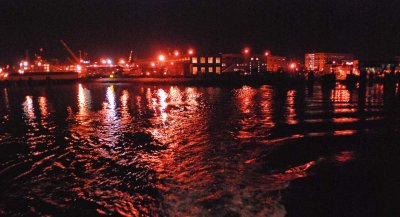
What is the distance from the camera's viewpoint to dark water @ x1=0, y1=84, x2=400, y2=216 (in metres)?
5.49

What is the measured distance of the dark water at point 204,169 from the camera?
18.0ft

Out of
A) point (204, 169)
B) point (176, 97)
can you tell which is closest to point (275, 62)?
point (176, 97)

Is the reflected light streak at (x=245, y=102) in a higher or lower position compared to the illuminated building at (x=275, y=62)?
lower

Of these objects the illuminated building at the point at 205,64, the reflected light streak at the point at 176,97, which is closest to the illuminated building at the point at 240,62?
the illuminated building at the point at 205,64

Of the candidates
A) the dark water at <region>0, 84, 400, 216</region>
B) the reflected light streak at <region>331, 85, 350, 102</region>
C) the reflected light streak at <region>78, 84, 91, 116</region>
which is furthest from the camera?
the reflected light streak at <region>331, 85, 350, 102</region>

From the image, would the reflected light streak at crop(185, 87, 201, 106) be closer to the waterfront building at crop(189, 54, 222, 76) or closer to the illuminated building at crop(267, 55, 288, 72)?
the waterfront building at crop(189, 54, 222, 76)

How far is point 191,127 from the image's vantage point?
12.7 metres

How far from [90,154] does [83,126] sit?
516 cm

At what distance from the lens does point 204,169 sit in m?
7.31

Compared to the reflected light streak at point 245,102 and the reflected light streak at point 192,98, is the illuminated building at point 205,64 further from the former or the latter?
the reflected light streak at point 245,102

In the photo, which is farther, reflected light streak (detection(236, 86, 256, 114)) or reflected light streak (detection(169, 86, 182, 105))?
reflected light streak (detection(169, 86, 182, 105))

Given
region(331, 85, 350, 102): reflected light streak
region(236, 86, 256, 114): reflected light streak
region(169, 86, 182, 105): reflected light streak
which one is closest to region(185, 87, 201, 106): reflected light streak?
region(169, 86, 182, 105): reflected light streak

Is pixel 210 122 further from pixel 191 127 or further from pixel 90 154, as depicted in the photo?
pixel 90 154

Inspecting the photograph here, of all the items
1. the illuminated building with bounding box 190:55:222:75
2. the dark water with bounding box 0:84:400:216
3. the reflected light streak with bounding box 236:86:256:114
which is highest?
the illuminated building with bounding box 190:55:222:75
